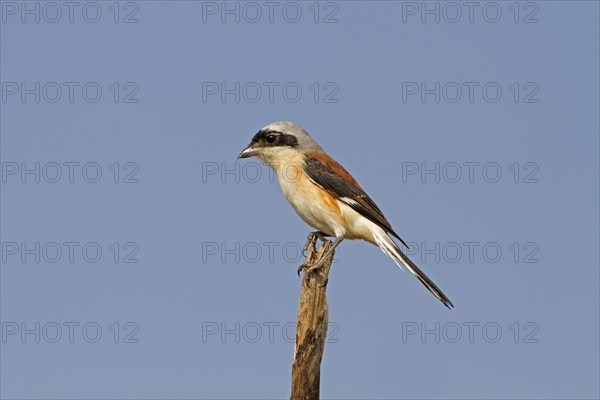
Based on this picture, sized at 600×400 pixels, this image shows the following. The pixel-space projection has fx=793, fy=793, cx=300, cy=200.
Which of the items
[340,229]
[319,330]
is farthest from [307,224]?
[319,330]

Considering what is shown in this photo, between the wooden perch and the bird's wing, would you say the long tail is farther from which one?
the wooden perch

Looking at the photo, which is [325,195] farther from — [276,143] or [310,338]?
[310,338]

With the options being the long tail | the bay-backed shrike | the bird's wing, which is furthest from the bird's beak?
the long tail

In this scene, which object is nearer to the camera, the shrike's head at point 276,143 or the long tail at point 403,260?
the long tail at point 403,260

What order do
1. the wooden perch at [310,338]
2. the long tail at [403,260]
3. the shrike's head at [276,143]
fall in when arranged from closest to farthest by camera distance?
the wooden perch at [310,338]
the long tail at [403,260]
the shrike's head at [276,143]

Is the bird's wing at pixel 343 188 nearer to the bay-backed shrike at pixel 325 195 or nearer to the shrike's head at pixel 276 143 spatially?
the bay-backed shrike at pixel 325 195

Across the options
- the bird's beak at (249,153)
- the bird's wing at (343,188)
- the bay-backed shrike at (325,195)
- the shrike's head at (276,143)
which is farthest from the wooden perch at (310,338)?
the bird's beak at (249,153)
